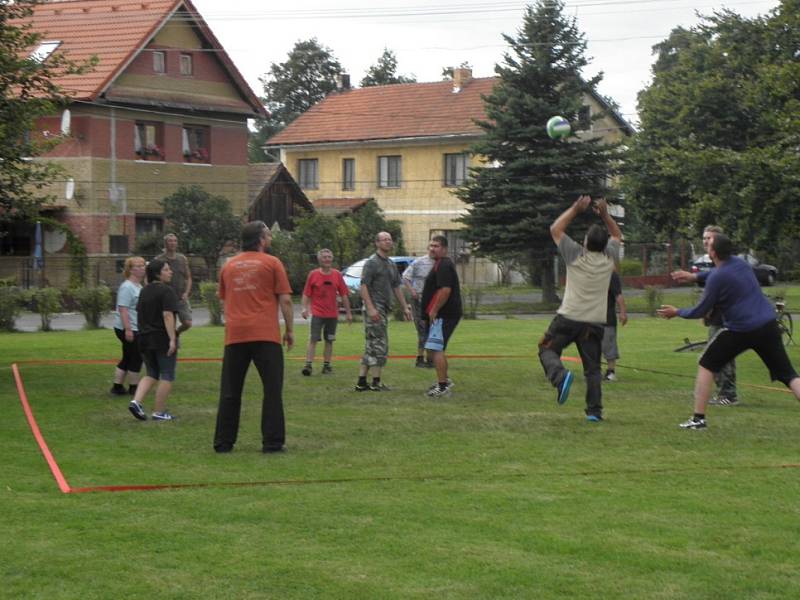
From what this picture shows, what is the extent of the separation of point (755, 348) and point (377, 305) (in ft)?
17.3

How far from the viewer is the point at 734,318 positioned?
11.6m

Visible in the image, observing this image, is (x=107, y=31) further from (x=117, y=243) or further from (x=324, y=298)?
(x=324, y=298)

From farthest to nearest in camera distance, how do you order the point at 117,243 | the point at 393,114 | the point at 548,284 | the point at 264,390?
the point at 393,114 < the point at 117,243 < the point at 548,284 < the point at 264,390

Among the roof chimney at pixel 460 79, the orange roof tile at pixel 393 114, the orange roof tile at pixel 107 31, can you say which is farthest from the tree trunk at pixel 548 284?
the roof chimney at pixel 460 79

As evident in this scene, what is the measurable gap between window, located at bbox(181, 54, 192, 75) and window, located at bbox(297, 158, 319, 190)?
1453 cm

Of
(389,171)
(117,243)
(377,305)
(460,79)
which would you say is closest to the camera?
(377,305)

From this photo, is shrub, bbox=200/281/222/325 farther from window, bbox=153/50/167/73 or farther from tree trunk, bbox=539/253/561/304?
window, bbox=153/50/167/73

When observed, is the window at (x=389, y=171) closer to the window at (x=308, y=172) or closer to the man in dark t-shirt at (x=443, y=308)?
the window at (x=308, y=172)

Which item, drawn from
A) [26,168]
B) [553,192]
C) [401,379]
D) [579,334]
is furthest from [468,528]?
[553,192]

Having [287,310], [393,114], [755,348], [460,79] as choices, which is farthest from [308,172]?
[287,310]

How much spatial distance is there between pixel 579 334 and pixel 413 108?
1916 inches

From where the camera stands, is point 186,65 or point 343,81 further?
point 343,81

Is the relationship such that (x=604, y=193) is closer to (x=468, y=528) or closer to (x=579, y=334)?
(x=579, y=334)

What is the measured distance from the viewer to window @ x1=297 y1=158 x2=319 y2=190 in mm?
61875
